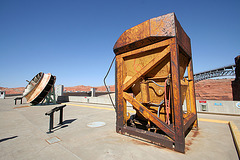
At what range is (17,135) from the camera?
3848 mm

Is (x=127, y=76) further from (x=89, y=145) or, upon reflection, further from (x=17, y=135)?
(x=17, y=135)

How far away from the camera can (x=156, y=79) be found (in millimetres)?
3438

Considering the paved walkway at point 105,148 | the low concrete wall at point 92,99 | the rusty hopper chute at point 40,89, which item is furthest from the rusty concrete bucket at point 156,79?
the rusty hopper chute at point 40,89

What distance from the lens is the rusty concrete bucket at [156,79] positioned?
2732mm

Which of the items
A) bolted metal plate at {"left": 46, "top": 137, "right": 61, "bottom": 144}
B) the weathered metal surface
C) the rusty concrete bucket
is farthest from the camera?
bolted metal plate at {"left": 46, "top": 137, "right": 61, "bottom": 144}

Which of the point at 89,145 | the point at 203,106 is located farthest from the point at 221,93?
the point at 89,145

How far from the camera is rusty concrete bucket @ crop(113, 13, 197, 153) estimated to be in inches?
108

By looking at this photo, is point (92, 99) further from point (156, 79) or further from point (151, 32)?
point (151, 32)

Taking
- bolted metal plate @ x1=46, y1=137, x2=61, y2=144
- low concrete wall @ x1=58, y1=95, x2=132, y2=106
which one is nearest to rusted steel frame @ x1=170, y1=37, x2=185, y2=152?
bolted metal plate @ x1=46, y1=137, x2=61, y2=144

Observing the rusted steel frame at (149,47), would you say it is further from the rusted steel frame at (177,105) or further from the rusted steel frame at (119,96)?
the rusted steel frame at (119,96)

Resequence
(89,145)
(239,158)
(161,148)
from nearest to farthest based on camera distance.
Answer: (239,158)
(161,148)
(89,145)

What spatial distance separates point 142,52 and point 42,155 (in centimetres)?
380

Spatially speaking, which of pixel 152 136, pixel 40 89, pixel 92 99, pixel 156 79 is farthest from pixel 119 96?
pixel 92 99

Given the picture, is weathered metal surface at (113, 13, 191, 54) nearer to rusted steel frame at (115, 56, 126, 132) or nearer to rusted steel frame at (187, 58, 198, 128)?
rusted steel frame at (115, 56, 126, 132)
